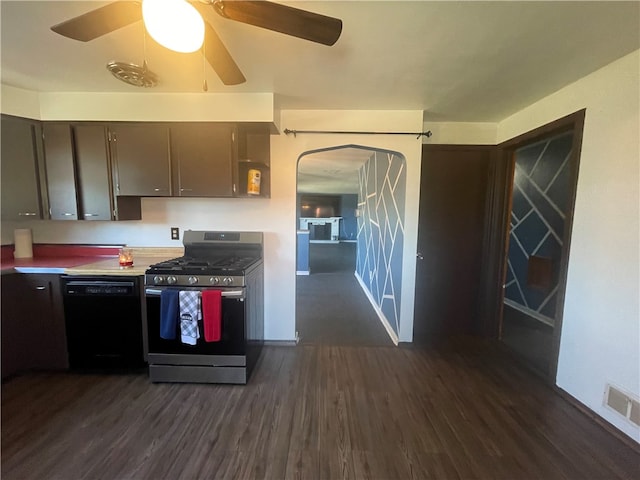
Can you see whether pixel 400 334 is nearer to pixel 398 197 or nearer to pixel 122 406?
pixel 398 197

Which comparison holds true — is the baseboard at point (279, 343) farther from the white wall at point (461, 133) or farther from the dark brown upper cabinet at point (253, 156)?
the white wall at point (461, 133)

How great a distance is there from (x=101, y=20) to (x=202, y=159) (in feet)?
4.17

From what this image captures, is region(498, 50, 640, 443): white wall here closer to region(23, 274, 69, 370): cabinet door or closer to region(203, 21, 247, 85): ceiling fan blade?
region(203, 21, 247, 85): ceiling fan blade

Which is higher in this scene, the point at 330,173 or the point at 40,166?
the point at 330,173

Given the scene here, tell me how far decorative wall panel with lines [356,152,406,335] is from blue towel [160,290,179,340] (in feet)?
6.83

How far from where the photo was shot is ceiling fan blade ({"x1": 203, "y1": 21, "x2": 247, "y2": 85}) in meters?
1.23

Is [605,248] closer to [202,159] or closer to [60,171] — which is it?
[202,159]

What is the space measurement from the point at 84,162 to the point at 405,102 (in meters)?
2.87

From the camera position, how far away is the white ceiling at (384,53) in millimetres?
1404

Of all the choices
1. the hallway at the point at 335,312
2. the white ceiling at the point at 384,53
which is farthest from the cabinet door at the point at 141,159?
the hallway at the point at 335,312

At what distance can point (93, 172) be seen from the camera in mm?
2441

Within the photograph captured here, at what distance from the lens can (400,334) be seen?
288 centimetres

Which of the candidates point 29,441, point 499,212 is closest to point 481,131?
point 499,212

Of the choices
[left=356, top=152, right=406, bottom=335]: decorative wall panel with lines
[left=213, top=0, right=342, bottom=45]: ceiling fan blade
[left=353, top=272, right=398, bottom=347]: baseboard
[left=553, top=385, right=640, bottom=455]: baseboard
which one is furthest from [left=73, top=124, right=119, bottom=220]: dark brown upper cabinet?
[left=553, top=385, right=640, bottom=455]: baseboard
